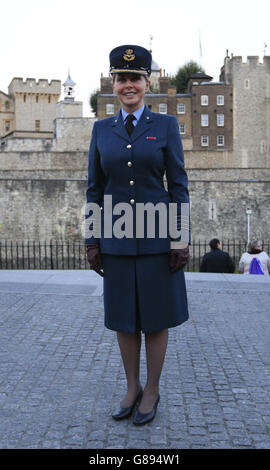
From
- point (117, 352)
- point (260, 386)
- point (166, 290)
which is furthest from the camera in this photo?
point (117, 352)

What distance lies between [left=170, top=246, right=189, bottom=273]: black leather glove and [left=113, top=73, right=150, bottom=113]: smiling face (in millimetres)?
1106

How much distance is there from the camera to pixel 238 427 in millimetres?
3666

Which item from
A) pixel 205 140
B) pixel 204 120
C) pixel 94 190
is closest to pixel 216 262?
pixel 94 190

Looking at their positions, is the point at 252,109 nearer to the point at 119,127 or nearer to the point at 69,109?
the point at 69,109

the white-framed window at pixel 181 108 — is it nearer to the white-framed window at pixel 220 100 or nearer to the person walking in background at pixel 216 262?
the white-framed window at pixel 220 100

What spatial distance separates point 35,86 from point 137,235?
3067 inches

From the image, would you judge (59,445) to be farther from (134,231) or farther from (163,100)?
(163,100)

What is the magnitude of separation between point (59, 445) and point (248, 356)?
243 cm

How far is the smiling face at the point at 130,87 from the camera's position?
3932mm

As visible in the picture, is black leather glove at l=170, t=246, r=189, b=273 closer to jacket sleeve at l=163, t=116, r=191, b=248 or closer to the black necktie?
jacket sleeve at l=163, t=116, r=191, b=248

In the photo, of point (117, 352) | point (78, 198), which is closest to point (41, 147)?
point (78, 198)

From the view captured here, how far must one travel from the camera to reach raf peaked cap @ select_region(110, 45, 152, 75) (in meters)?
3.88

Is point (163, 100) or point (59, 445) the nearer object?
point (59, 445)

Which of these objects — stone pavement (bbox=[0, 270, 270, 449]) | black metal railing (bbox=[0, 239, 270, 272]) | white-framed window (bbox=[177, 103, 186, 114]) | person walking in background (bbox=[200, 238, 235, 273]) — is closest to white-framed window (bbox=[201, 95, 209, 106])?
white-framed window (bbox=[177, 103, 186, 114])
